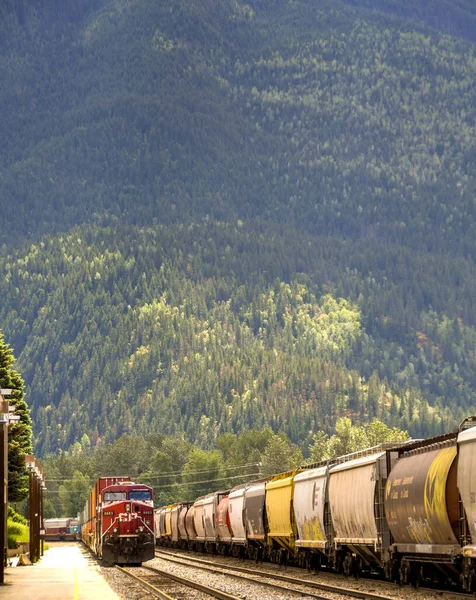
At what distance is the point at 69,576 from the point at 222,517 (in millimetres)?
23989

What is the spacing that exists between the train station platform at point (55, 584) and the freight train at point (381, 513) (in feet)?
31.0

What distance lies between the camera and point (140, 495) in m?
78.0

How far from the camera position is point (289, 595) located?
44.8 m

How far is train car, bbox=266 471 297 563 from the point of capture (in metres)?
63.5

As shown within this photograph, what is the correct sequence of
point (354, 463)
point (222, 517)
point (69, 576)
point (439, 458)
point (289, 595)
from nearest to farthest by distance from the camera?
point (439, 458) → point (289, 595) → point (354, 463) → point (69, 576) → point (222, 517)

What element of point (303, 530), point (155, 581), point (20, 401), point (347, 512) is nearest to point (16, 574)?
point (155, 581)

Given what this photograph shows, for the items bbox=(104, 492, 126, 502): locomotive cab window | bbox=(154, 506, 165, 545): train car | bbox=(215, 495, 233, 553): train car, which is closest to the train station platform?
→ bbox=(104, 492, 126, 502): locomotive cab window

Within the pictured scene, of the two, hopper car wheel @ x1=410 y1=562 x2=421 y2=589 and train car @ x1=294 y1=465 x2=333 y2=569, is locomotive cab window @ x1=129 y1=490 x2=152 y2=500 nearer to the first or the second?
train car @ x1=294 y1=465 x2=333 y2=569

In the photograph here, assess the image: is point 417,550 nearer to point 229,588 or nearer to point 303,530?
point 229,588

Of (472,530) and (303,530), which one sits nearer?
(472,530)

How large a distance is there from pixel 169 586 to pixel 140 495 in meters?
24.0

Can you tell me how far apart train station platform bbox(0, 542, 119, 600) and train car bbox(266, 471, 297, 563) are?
9494 mm

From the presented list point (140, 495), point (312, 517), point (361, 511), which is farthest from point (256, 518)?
point (361, 511)

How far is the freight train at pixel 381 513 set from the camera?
34812 millimetres
